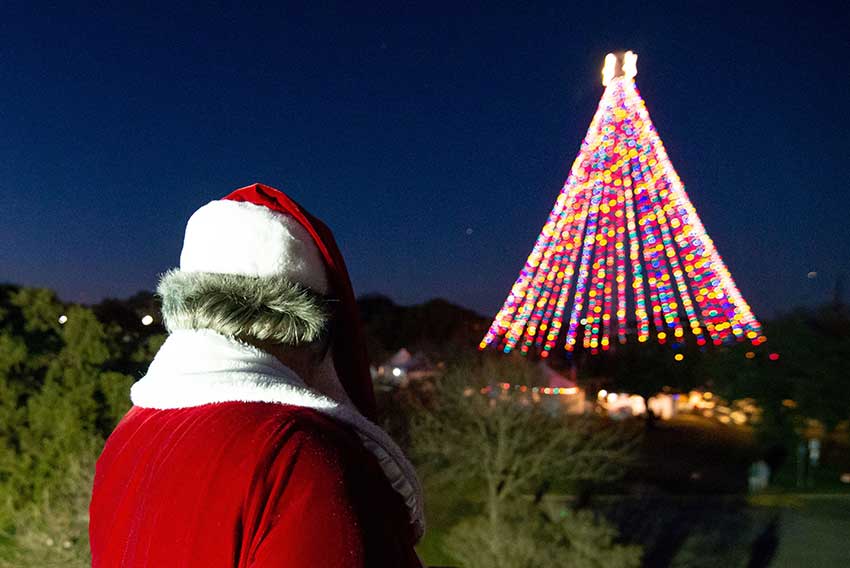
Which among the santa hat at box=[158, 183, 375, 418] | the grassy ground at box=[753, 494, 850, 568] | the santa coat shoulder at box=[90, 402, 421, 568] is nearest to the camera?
the santa coat shoulder at box=[90, 402, 421, 568]

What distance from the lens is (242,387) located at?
607 mm

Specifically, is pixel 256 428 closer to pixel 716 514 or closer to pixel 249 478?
pixel 249 478

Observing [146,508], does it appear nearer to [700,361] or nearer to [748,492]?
[748,492]

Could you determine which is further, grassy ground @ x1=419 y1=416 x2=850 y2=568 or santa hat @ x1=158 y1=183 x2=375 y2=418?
grassy ground @ x1=419 y1=416 x2=850 y2=568

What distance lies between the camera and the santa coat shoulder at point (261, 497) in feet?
1.74

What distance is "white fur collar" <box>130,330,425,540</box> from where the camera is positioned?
0.61m

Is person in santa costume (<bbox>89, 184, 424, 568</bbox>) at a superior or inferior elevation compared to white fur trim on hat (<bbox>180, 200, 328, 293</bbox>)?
inferior

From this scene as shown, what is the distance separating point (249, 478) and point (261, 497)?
17 millimetres

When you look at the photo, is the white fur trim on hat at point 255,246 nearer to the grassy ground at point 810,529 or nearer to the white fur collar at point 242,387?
the white fur collar at point 242,387

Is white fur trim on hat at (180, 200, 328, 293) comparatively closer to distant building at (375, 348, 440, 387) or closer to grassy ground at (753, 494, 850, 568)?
grassy ground at (753, 494, 850, 568)

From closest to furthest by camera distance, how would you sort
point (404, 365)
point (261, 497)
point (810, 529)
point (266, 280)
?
point (261, 497) → point (266, 280) → point (810, 529) → point (404, 365)

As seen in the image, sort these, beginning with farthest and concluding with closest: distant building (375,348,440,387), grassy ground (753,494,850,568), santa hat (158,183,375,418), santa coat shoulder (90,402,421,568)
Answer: distant building (375,348,440,387) < grassy ground (753,494,850,568) < santa hat (158,183,375,418) < santa coat shoulder (90,402,421,568)

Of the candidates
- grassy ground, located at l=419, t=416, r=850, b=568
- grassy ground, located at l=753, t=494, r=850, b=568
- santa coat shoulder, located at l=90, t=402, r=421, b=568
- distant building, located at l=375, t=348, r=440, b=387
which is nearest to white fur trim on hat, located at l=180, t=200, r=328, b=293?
santa coat shoulder, located at l=90, t=402, r=421, b=568

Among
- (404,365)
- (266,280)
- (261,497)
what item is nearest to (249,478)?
(261,497)
